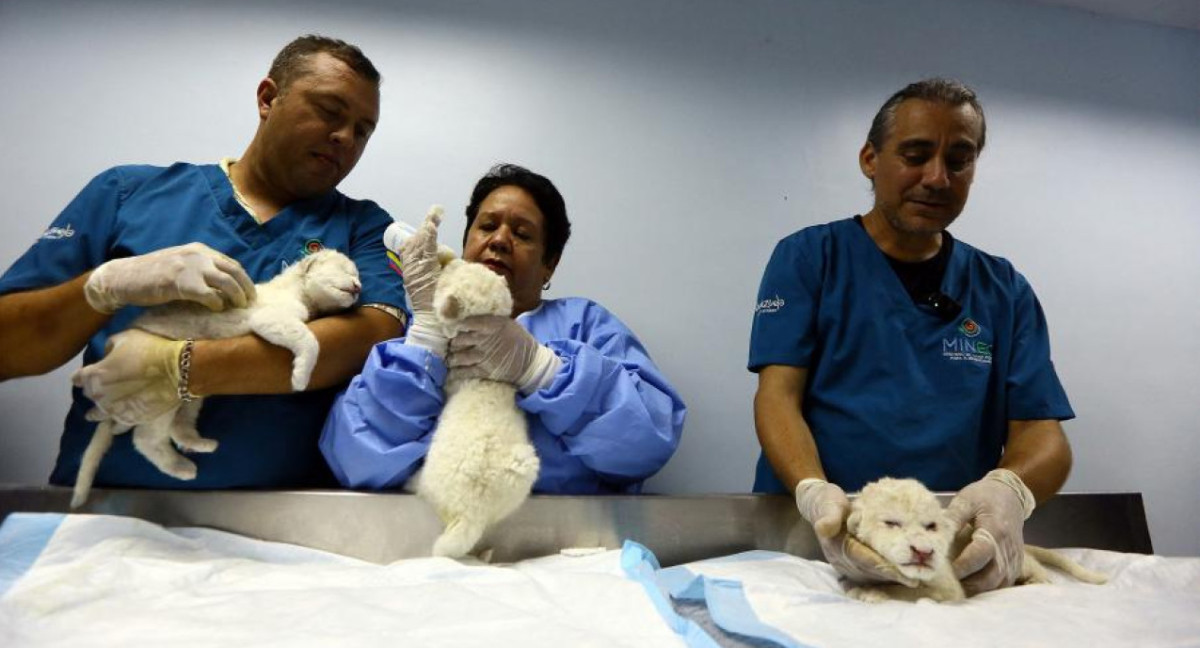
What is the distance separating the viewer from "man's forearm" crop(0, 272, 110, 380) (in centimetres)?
95

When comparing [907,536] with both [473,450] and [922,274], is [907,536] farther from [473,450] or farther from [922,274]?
[922,274]

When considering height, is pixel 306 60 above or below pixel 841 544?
above

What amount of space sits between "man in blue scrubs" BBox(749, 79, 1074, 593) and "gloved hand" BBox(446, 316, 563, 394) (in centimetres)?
41

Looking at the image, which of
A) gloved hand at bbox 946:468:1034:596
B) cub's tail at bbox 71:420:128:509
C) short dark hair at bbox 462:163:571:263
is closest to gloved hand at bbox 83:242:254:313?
cub's tail at bbox 71:420:128:509

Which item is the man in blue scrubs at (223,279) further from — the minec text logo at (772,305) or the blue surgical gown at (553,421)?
the minec text logo at (772,305)

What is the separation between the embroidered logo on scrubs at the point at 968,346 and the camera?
4.02 ft

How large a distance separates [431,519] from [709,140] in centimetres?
132

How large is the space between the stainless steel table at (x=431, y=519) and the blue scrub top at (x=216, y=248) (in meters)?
0.06

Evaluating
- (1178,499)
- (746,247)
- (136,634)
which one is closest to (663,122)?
(746,247)

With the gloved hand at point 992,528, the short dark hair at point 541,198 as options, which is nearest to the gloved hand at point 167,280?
the short dark hair at point 541,198

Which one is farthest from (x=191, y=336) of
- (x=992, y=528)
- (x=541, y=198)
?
(x=992, y=528)

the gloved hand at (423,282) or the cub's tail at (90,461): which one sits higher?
the gloved hand at (423,282)

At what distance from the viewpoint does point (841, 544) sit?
873 millimetres

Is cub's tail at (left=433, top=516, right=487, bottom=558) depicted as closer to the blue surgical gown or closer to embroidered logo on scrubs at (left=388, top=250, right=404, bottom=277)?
the blue surgical gown
